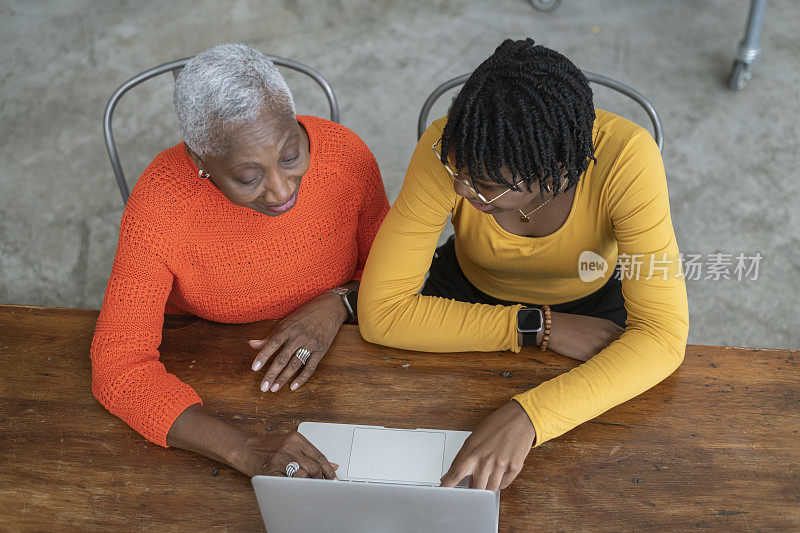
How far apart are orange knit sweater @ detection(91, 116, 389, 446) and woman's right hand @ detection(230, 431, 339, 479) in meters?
0.16

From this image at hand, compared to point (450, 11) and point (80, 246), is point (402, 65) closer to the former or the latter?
point (450, 11)

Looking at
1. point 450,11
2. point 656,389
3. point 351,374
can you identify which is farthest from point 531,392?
point 450,11

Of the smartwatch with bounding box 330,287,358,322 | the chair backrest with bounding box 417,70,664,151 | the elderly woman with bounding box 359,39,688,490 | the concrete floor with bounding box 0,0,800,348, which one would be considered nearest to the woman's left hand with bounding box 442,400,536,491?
the elderly woman with bounding box 359,39,688,490

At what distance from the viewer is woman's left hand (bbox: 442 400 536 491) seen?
1200mm

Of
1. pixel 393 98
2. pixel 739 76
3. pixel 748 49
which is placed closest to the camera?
pixel 748 49

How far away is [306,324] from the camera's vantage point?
4.95ft

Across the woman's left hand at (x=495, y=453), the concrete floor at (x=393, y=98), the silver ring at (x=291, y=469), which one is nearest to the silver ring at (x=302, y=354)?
the silver ring at (x=291, y=469)

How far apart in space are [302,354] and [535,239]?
1.83 ft

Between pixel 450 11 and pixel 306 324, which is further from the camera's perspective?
pixel 450 11

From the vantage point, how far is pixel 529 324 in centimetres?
141

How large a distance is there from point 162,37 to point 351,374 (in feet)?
9.83

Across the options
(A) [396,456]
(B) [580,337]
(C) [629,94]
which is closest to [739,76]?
(C) [629,94]

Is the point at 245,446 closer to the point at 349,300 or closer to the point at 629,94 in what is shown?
the point at 349,300

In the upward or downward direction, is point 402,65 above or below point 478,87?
below
